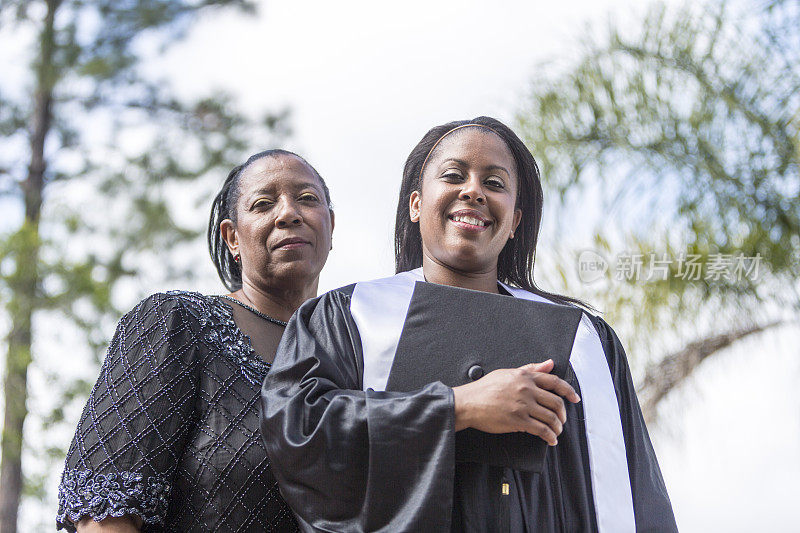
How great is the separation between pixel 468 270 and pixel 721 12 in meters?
5.37

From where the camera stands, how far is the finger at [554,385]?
2.28 meters

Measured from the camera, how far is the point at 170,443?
262 cm

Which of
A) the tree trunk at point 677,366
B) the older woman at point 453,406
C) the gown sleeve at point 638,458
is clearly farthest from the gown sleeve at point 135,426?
the tree trunk at point 677,366

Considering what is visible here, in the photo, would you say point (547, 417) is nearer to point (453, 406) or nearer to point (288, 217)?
point (453, 406)

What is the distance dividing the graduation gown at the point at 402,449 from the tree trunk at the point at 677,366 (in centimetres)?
431

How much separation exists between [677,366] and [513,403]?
512 cm

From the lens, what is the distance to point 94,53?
11.4 m

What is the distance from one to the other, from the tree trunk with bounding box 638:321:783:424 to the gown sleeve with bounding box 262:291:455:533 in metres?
5.02

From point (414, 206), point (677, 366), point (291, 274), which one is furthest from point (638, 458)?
A: point (677, 366)

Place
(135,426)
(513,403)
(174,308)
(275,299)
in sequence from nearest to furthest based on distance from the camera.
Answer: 1. (513,403)
2. (135,426)
3. (174,308)
4. (275,299)

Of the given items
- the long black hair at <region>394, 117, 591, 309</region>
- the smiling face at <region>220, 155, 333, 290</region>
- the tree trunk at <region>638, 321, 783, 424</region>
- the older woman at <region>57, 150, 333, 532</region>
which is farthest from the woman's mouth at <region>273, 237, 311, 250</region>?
the tree trunk at <region>638, 321, 783, 424</region>

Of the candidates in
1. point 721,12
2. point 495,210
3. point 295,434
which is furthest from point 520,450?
point 721,12

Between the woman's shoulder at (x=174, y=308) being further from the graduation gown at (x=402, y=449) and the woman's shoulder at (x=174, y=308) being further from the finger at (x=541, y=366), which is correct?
the finger at (x=541, y=366)

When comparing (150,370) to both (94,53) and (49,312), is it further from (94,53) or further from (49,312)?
(94,53)
